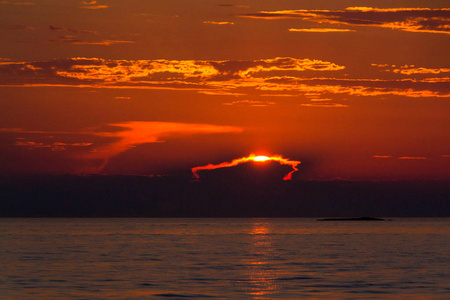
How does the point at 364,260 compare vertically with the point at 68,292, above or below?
above

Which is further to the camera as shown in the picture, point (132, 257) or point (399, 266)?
point (132, 257)

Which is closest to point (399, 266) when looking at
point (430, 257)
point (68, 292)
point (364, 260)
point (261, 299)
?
point (364, 260)

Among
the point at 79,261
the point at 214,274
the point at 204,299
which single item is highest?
the point at 79,261

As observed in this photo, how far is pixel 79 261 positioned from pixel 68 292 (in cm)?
2614

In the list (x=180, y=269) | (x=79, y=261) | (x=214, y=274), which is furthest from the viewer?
(x=79, y=261)

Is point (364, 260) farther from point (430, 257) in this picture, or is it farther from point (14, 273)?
point (14, 273)

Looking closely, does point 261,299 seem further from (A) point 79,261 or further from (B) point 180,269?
(A) point 79,261

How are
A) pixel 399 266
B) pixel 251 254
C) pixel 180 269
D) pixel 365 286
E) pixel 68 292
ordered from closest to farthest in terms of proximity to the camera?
1. pixel 68 292
2. pixel 365 286
3. pixel 180 269
4. pixel 399 266
5. pixel 251 254

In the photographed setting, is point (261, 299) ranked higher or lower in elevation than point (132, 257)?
lower

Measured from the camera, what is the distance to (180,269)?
63.9 m

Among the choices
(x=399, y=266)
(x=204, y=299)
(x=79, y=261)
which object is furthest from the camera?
(x=79, y=261)

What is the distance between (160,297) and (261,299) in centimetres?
592

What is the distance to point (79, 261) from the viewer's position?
2874 inches

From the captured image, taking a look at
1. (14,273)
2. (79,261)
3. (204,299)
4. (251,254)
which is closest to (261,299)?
(204,299)
